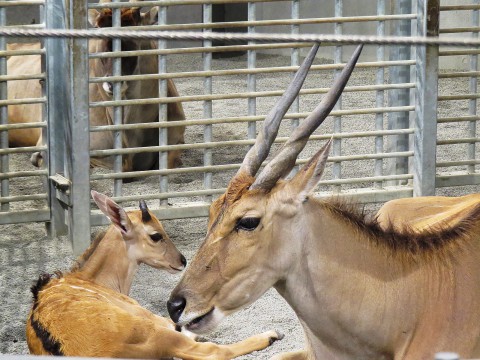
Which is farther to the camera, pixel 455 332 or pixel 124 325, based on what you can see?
pixel 124 325

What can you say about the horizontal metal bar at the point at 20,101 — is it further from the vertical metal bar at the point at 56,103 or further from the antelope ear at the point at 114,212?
the antelope ear at the point at 114,212

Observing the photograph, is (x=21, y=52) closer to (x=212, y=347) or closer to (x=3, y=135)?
(x=3, y=135)

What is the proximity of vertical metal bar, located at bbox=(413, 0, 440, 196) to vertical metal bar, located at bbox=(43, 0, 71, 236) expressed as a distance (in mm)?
2105

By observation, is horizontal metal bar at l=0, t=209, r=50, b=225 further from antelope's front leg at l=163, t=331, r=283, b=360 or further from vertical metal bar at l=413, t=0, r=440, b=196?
vertical metal bar at l=413, t=0, r=440, b=196

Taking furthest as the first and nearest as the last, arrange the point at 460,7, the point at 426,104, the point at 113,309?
1. the point at 460,7
2. the point at 426,104
3. the point at 113,309

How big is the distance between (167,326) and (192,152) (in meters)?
4.12

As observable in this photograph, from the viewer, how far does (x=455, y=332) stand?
361 cm

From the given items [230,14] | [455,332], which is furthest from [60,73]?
[230,14]

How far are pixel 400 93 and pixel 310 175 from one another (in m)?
3.48

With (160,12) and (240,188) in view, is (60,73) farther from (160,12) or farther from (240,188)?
(240,188)

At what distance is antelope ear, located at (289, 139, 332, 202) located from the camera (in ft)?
11.3

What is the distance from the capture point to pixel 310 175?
3.44 m

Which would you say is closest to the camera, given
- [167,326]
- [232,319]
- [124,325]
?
[124,325]

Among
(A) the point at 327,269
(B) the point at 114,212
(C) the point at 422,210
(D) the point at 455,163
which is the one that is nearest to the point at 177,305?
(A) the point at 327,269
